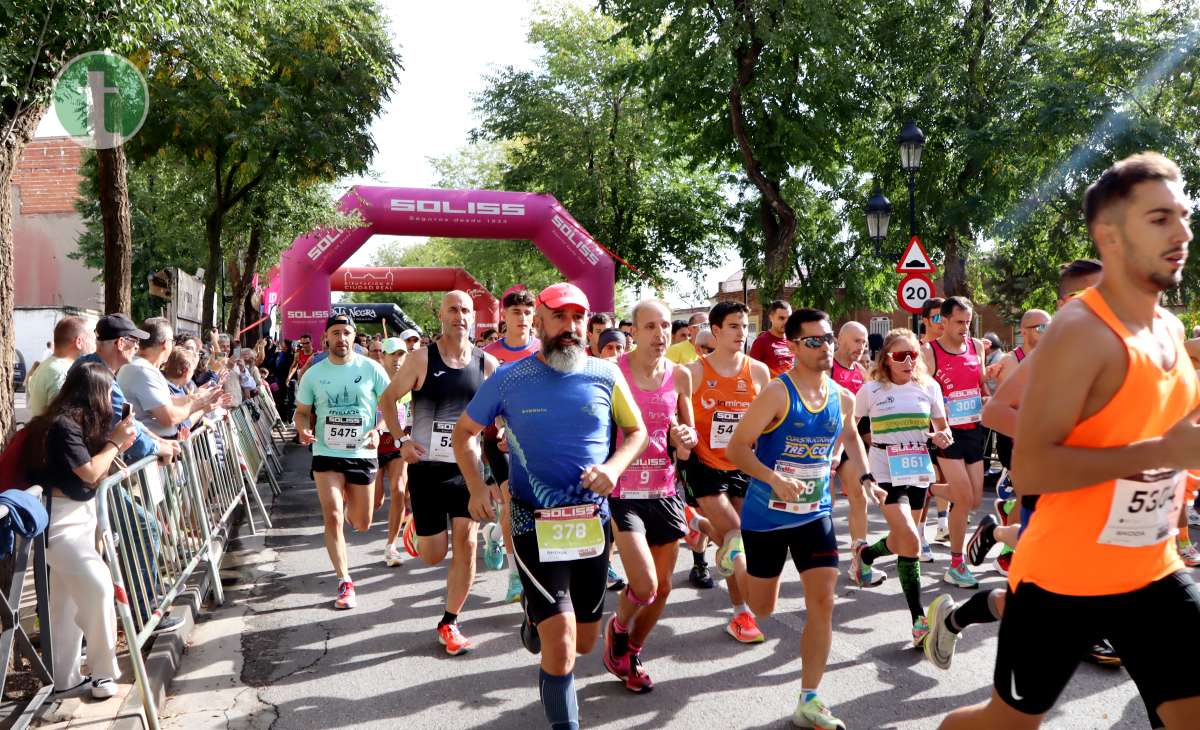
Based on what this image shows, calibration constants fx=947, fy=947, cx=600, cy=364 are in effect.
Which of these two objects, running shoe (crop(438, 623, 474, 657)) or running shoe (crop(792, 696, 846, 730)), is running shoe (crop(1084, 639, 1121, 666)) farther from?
running shoe (crop(438, 623, 474, 657))

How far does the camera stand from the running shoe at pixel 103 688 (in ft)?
14.3

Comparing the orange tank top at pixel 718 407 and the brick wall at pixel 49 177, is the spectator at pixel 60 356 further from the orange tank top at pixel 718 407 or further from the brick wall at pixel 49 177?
the brick wall at pixel 49 177

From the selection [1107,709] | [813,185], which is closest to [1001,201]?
[813,185]

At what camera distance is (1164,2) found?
66.6 feet

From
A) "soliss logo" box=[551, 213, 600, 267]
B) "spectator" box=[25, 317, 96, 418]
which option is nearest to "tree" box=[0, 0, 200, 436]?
"spectator" box=[25, 317, 96, 418]

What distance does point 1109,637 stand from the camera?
2.43 m

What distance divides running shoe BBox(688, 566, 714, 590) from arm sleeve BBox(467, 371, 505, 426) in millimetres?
3199

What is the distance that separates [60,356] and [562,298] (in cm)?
437

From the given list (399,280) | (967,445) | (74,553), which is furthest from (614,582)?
(399,280)

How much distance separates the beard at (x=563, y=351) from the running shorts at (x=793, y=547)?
1.20 m

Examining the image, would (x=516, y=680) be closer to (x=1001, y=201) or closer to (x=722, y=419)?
(x=722, y=419)

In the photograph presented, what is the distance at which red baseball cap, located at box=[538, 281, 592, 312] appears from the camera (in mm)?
3891

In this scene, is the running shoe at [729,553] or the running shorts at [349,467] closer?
the running shoe at [729,553]

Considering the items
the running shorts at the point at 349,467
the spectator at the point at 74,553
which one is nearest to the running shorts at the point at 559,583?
the spectator at the point at 74,553
